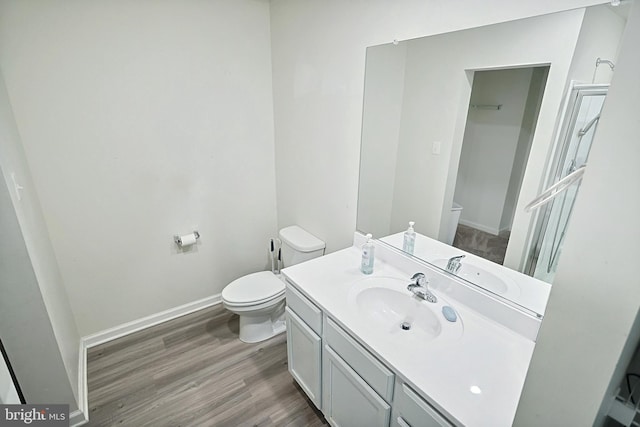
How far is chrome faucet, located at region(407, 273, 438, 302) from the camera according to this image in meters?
1.43

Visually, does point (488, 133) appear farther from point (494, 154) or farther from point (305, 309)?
point (305, 309)

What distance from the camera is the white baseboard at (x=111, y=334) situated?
1.73 meters

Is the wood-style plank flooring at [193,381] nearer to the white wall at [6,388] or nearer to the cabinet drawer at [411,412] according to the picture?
the white wall at [6,388]

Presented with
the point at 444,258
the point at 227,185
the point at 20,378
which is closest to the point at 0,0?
the point at 227,185

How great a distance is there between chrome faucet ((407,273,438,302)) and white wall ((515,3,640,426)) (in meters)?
0.88

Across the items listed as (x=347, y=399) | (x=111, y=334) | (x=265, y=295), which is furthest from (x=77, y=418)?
(x=347, y=399)

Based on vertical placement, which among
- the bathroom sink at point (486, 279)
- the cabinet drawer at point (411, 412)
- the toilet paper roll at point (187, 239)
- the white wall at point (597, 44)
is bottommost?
the cabinet drawer at point (411, 412)

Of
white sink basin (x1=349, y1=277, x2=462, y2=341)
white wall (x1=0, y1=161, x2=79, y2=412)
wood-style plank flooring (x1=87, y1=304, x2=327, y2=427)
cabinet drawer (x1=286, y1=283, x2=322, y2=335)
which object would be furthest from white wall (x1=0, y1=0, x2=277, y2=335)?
white sink basin (x1=349, y1=277, x2=462, y2=341)

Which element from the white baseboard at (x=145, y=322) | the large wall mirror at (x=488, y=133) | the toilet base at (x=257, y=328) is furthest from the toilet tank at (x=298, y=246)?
the white baseboard at (x=145, y=322)

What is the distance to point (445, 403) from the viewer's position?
93 cm

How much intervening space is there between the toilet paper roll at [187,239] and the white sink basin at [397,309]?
57.5 inches

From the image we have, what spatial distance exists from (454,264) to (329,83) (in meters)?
1.32

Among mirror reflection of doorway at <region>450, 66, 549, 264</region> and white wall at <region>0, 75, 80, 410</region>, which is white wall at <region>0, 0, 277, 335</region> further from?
mirror reflection of doorway at <region>450, 66, 549, 264</region>

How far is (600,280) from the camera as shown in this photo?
1.56ft
